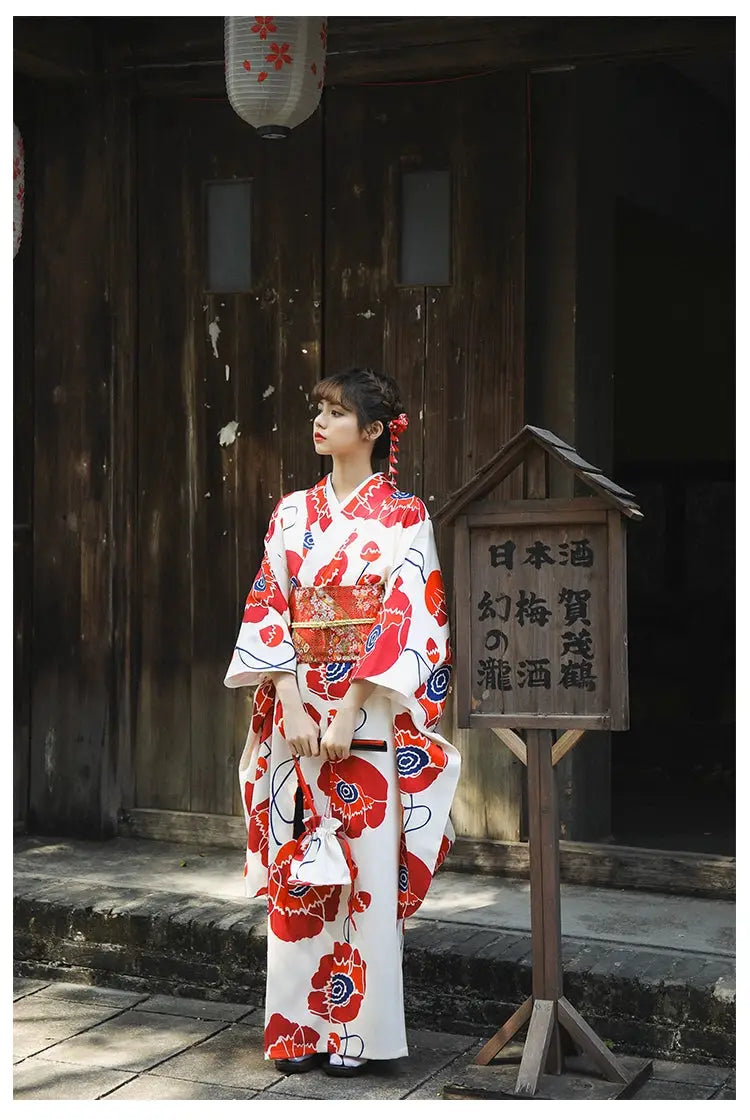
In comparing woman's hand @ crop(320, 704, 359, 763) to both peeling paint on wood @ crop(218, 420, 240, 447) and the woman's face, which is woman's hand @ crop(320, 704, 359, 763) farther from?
peeling paint on wood @ crop(218, 420, 240, 447)

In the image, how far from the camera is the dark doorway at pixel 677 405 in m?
9.15

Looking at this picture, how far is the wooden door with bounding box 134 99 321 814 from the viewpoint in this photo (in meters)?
6.32

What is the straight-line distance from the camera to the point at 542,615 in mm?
4379

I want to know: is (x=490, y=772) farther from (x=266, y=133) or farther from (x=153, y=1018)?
(x=266, y=133)

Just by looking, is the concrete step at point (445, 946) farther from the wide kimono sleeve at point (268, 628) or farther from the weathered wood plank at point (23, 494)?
the wide kimono sleeve at point (268, 628)

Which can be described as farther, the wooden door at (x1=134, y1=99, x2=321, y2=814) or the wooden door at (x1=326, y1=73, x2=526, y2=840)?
the wooden door at (x1=134, y1=99, x2=321, y2=814)

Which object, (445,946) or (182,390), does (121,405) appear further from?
(445,946)

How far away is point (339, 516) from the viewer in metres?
4.71

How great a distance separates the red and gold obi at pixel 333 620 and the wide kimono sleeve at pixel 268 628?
0.04m

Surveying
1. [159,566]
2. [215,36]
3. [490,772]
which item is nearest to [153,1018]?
[490,772]

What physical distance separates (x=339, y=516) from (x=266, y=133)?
5.00 feet

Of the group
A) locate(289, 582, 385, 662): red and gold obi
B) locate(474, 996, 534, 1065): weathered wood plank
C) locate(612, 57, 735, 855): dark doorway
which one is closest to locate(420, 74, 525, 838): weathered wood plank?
locate(289, 582, 385, 662): red and gold obi

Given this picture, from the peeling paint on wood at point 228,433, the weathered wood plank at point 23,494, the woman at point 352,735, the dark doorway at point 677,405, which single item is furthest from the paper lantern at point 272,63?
the dark doorway at point 677,405

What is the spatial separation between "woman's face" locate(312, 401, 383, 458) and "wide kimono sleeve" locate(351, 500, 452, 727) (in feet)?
0.97
